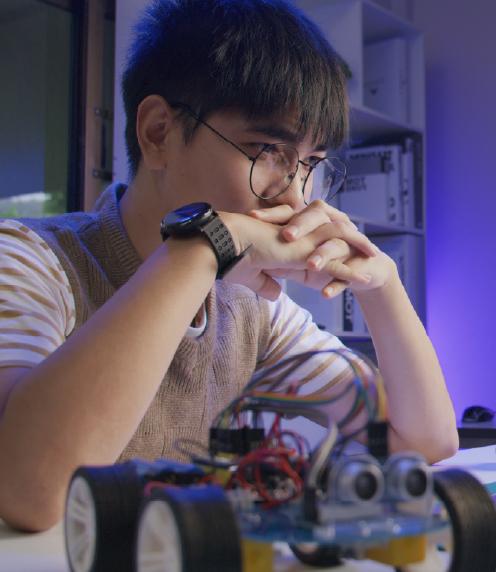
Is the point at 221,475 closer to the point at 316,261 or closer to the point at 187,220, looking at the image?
the point at 187,220

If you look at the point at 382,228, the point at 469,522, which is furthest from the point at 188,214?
the point at 382,228

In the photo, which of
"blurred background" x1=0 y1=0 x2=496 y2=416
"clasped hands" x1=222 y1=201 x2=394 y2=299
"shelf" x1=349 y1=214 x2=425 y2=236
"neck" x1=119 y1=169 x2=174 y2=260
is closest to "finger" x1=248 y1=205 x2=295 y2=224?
"clasped hands" x1=222 y1=201 x2=394 y2=299

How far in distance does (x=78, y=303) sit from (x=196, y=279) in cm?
32

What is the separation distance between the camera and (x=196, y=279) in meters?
0.84

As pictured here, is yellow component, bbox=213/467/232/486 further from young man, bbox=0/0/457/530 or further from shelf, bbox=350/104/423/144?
shelf, bbox=350/104/423/144

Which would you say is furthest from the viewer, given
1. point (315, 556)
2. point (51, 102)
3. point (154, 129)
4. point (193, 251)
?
point (51, 102)

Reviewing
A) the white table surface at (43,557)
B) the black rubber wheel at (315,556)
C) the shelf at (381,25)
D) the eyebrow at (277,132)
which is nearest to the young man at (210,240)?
the eyebrow at (277,132)

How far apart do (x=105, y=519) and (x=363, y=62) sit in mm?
3213

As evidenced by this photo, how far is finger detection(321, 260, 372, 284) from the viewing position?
106cm

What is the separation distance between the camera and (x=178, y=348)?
1.16m

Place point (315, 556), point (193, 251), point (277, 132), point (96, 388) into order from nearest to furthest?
point (315, 556) → point (96, 388) → point (193, 251) → point (277, 132)

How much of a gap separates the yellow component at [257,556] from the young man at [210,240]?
1.23 ft

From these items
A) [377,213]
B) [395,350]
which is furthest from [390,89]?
[395,350]

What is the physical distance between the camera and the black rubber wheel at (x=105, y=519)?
456 millimetres
